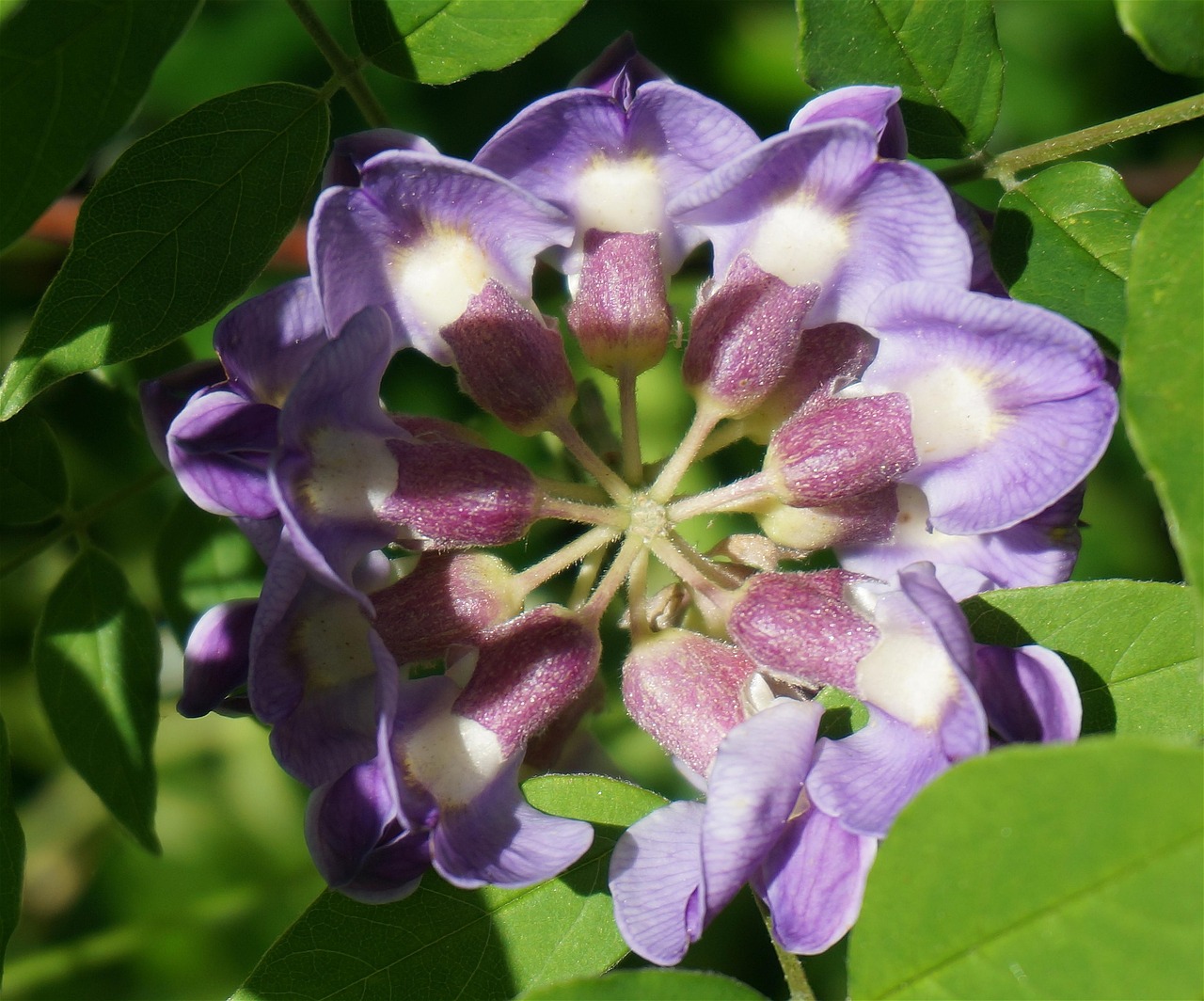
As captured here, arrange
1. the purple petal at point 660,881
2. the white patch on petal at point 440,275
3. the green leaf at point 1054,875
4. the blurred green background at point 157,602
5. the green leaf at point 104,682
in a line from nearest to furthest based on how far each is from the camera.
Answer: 1. the green leaf at point 1054,875
2. the purple petal at point 660,881
3. the white patch on petal at point 440,275
4. the green leaf at point 104,682
5. the blurred green background at point 157,602

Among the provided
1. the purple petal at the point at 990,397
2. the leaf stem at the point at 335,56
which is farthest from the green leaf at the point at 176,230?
the purple petal at the point at 990,397

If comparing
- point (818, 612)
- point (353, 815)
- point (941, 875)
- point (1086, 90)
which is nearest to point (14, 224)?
point (353, 815)

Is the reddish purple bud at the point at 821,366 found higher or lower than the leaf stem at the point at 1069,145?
lower

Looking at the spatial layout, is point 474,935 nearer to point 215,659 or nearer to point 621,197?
point 215,659

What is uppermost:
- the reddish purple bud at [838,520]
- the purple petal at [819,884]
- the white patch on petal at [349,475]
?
the white patch on petal at [349,475]

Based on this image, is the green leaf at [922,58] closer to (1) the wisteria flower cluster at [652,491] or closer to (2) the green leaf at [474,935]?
(1) the wisteria flower cluster at [652,491]

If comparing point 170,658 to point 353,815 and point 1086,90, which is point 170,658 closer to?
point 353,815
